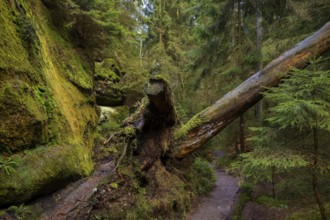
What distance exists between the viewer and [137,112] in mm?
7656

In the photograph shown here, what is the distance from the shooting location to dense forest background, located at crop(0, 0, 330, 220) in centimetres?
466

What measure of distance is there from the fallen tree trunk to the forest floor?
1646 mm

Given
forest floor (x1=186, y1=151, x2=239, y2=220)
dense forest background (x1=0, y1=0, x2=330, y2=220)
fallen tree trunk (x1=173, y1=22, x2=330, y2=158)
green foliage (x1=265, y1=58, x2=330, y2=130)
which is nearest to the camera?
green foliage (x1=265, y1=58, x2=330, y2=130)

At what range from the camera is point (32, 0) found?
9.05 m

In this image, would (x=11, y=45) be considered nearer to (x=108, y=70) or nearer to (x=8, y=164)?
(x=8, y=164)

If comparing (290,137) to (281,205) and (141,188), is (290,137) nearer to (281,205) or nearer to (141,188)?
(281,205)

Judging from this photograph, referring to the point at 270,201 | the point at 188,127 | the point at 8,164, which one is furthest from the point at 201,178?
the point at 8,164

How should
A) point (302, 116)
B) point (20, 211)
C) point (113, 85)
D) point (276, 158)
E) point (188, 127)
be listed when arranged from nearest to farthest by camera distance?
point (302, 116)
point (276, 158)
point (20, 211)
point (188, 127)
point (113, 85)

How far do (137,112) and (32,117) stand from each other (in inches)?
116

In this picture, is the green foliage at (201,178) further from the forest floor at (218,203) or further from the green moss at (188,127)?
the green moss at (188,127)

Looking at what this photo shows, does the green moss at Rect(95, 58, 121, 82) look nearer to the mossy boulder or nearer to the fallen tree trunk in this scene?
the mossy boulder

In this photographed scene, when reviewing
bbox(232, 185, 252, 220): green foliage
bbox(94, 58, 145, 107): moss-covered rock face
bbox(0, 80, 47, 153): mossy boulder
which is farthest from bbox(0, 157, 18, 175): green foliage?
bbox(94, 58, 145, 107): moss-covered rock face

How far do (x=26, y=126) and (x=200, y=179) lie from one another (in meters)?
5.75

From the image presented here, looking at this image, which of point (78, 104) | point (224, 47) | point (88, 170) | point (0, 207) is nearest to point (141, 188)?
point (88, 170)
